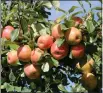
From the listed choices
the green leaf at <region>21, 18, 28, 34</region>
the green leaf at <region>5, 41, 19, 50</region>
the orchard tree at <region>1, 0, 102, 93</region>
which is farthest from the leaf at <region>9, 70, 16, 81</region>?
the green leaf at <region>21, 18, 28, 34</region>

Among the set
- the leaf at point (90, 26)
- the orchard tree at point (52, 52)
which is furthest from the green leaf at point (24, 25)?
the leaf at point (90, 26)

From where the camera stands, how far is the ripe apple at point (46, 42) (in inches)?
61.3

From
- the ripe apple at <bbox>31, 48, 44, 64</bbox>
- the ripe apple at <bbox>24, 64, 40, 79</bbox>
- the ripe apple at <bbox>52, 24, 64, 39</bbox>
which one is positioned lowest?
the ripe apple at <bbox>24, 64, 40, 79</bbox>

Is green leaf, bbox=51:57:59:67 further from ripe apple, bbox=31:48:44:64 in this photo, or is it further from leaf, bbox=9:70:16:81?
leaf, bbox=9:70:16:81

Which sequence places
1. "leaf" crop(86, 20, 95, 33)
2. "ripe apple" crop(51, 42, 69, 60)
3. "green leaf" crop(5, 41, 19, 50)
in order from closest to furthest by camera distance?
1. "leaf" crop(86, 20, 95, 33)
2. "ripe apple" crop(51, 42, 69, 60)
3. "green leaf" crop(5, 41, 19, 50)

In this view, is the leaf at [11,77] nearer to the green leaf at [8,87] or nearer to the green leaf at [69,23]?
the green leaf at [8,87]

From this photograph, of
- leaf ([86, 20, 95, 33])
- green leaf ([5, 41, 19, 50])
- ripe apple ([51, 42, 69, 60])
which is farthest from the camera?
green leaf ([5, 41, 19, 50])

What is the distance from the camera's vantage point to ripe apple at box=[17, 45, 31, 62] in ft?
5.23

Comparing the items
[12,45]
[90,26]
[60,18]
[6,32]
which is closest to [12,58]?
[12,45]

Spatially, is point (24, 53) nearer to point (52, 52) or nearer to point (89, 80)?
point (52, 52)

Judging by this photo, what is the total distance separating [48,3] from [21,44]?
237 mm

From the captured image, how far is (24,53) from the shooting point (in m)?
1.58

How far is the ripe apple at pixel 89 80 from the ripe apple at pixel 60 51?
0.12 meters

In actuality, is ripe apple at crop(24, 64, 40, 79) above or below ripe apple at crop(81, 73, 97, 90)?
above
